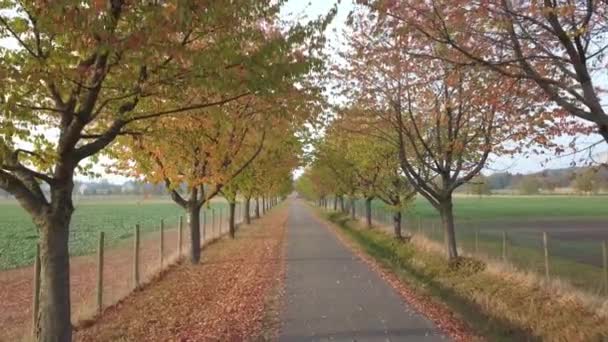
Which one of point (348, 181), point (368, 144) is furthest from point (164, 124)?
point (348, 181)

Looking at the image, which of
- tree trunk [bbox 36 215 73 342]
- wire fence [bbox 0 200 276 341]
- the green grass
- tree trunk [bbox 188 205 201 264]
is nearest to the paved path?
tree trunk [bbox 36 215 73 342]

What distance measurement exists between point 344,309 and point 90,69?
5.99 m

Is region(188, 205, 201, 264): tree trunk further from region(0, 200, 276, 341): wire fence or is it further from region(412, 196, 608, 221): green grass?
region(412, 196, 608, 221): green grass

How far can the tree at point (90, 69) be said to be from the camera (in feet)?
16.6

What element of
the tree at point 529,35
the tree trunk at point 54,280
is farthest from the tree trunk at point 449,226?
the tree trunk at point 54,280

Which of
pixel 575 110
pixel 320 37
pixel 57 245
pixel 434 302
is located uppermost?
pixel 320 37

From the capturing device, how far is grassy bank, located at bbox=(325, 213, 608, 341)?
8343mm

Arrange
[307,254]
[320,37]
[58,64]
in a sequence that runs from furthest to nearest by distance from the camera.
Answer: [307,254] → [320,37] → [58,64]

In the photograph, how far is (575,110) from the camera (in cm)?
682

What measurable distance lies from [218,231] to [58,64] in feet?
79.0

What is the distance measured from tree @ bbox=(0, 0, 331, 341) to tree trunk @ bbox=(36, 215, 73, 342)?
1 centimetres

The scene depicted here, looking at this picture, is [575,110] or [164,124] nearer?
[575,110]

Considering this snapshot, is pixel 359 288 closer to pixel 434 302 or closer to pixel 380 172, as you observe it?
pixel 434 302

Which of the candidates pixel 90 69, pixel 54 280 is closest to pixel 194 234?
pixel 54 280
